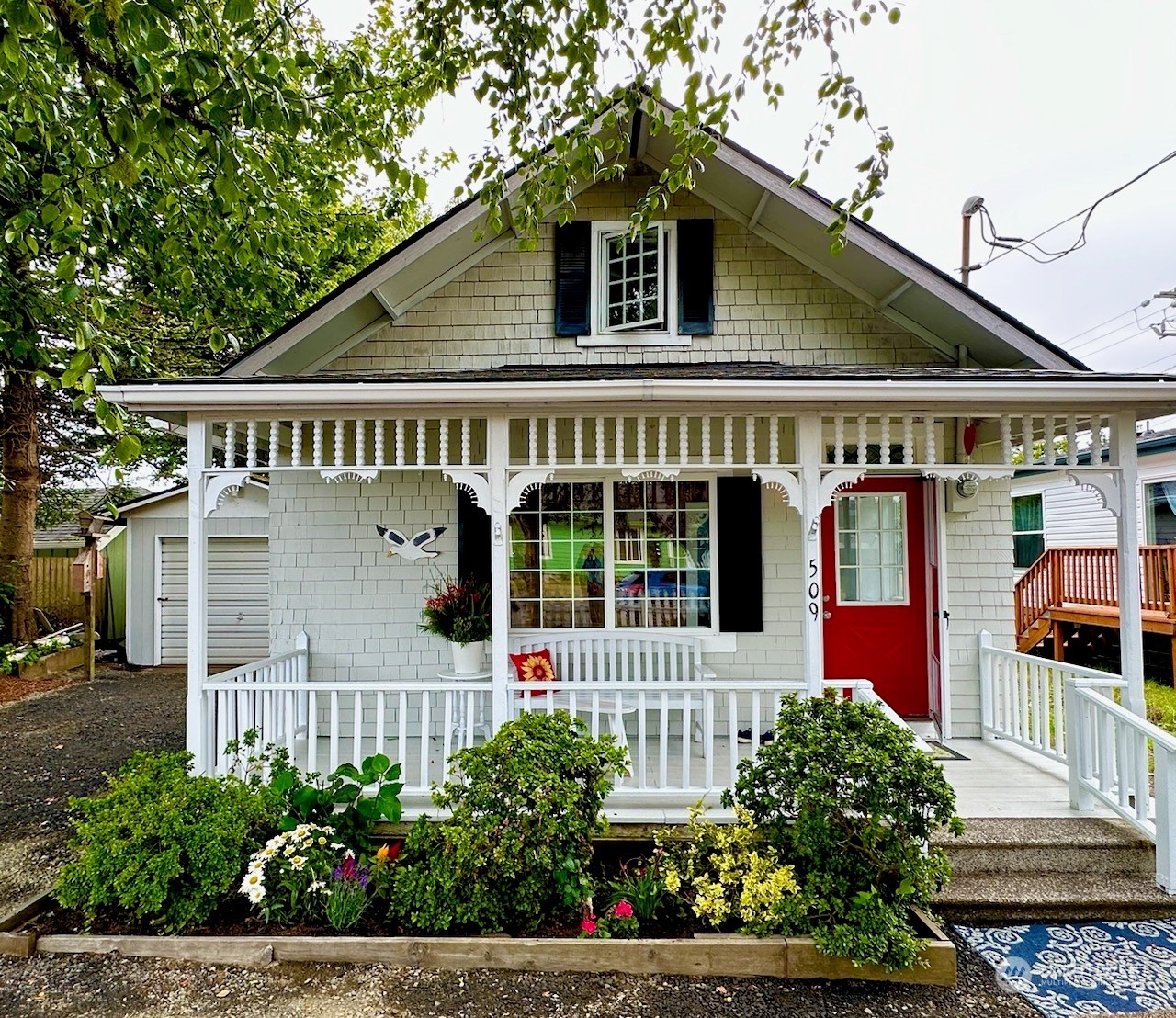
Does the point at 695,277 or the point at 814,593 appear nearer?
the point at 814,593

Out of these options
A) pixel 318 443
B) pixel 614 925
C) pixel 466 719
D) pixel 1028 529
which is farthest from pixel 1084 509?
pixel 318 443

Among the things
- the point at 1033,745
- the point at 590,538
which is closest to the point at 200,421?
the point at 590,538

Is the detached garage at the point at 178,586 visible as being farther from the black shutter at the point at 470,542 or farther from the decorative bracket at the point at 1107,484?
the decorative bracket at the point at 1107,484

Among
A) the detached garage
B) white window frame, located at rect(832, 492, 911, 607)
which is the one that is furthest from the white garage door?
white window frame, located at rect(832, 492, 911, 607)

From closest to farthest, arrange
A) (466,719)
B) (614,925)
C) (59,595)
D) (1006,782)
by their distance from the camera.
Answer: (614,925) < (466,719) < (1006,782) < (59,595)

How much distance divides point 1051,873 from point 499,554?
3.78 m

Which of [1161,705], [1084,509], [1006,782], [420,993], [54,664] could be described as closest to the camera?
[420,993]

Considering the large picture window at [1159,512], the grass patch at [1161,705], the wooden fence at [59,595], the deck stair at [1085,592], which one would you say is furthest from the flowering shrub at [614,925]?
the wooden fence at [59,595]

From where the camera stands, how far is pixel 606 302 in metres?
6.20

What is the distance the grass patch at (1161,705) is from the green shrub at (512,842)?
591 cm

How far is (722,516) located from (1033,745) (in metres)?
2.98

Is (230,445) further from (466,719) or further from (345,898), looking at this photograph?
(345,898)

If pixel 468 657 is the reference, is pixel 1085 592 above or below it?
above

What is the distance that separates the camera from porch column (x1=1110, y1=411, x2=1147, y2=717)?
4312 millimetres
